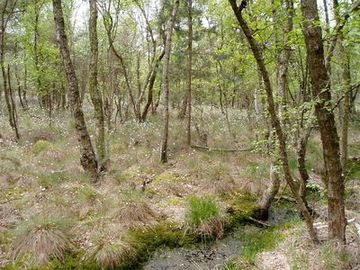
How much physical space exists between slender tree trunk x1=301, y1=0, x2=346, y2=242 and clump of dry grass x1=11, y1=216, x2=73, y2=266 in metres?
4.26

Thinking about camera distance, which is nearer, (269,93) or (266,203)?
(269,93)

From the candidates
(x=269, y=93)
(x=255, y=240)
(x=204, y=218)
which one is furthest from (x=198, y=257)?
(x=269, y=93)

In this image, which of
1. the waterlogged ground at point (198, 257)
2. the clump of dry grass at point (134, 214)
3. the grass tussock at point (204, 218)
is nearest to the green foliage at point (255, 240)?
the waterlogged ground at point (198, 257)

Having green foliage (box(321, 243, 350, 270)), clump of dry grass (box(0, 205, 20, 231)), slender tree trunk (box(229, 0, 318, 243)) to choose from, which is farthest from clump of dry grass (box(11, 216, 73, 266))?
green foliage (box(321, 243, 350, 270))

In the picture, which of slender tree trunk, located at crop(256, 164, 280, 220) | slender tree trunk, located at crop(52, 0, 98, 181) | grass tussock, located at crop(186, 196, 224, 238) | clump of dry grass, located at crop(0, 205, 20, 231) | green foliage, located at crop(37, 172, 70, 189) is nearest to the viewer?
clump of dry grass, located at crop(0, 205, 20, 231)

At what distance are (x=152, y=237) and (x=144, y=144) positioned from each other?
18.2 feet

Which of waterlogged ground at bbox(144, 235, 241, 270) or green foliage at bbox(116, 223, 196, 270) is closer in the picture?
waterlogged ground at bbox(144, 235, 241, 270)

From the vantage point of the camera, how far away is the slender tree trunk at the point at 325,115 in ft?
14.0

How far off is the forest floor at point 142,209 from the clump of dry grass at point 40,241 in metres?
0.02

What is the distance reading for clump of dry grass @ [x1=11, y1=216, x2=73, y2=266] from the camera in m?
5.43

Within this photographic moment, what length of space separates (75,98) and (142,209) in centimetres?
317

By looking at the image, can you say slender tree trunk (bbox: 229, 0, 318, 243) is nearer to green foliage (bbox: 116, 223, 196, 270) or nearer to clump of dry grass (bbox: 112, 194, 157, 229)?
green foliage (bbox: 116, 223, 196, 270)

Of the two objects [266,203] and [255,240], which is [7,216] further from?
[266,203]

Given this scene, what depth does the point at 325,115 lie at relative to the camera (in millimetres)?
4453
